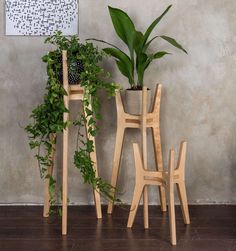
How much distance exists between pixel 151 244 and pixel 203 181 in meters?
1.02

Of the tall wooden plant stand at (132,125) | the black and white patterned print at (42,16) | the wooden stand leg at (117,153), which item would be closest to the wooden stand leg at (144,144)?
the tall wooden plant stand at (132,125)

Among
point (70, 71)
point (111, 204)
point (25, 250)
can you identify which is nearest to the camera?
point (25, 250)

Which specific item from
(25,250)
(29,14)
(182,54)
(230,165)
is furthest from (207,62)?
(25,250)

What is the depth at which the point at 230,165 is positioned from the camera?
405cm

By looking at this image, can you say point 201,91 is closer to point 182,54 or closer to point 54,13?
point 182,54

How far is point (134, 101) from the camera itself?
3658 mm

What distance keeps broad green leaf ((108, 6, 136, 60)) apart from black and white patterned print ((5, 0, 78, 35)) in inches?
17.5

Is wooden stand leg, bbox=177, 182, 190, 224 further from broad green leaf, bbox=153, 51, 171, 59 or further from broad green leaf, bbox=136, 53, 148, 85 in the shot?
broad green leaf, bbox=153, 51, 171, 59

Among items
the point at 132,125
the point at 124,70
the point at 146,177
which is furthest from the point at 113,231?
the point at 124,70

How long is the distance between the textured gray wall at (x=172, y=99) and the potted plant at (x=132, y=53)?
31cm

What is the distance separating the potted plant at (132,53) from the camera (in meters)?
3.57

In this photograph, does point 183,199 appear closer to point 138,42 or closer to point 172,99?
point 172,99

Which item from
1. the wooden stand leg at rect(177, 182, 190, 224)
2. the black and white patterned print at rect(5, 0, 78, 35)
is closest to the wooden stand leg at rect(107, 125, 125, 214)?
the wooden stand leg at rect(177, 182, 190, 224)

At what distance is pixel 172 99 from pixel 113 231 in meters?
1.11
